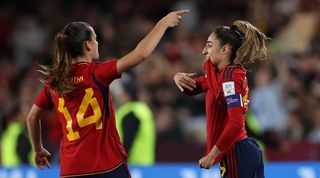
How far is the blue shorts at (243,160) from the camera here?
5.89m

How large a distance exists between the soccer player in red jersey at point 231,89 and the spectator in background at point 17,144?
4499 millimetres

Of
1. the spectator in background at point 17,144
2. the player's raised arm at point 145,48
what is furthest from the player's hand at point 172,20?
the spectator in background at point 17,144

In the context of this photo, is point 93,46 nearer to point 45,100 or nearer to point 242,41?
point 45,100

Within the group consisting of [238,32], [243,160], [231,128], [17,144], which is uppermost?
[238,32]

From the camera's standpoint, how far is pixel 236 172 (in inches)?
233

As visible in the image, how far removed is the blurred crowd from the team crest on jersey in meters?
3.30

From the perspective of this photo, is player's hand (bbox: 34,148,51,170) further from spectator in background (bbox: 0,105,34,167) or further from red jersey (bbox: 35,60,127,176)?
spectator in background (bbox: 0,105,34,167)

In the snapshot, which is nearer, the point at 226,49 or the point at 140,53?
the point at 140,53

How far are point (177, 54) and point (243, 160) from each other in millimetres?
Answer: 7400

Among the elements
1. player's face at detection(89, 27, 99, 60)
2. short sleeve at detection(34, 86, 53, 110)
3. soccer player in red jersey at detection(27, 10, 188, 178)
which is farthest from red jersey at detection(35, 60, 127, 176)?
short sleeve at detection(34, 86, 53, 110)

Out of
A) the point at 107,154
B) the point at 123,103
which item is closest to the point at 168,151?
the point at 123,103

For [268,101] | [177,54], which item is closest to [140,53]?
[268,101]

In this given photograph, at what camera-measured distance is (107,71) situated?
5629 millimetres

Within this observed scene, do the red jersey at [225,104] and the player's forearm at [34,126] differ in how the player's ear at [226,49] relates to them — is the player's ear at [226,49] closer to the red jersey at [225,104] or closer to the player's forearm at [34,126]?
the red jersey at [225,104]
